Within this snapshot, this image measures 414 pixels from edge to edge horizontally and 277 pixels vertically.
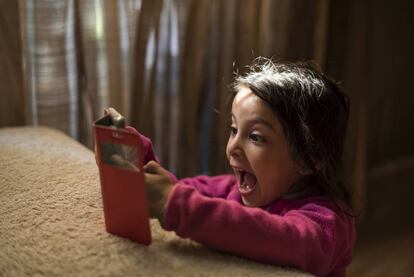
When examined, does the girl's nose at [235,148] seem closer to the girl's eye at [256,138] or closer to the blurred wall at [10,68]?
the girl's eye at [256,138]

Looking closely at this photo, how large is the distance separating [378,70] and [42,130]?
5.14ft

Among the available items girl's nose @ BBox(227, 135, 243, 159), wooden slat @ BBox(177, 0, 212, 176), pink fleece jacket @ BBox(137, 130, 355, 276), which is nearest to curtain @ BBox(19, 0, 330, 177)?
wooden slat @ BBox(177, 0, 212, 176)

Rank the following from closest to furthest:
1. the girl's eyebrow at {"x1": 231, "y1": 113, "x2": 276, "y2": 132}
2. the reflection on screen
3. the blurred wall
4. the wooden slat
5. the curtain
Answer: the reflection on screen, the girl's eyebrow at {"x1": 231, "y1": 113, "x2": 276, "y2": 132}, the blurred wall, the curtain, the wooden slat

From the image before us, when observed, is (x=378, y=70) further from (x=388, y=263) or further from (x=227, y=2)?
(x=227, y=2)

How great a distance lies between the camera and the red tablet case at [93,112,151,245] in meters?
0.63

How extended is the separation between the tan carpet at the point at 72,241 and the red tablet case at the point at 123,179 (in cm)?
3

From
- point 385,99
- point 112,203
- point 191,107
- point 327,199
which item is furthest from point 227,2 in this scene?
point 385,99

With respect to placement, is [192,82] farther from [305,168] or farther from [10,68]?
[305,168]

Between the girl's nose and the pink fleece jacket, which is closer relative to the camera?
the pink fleece jacket

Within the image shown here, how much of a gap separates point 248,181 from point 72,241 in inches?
13.6

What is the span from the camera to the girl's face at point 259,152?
825 mm

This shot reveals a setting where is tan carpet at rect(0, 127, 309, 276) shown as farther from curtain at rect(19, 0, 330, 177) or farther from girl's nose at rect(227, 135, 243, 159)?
curtain at rect(19, 0, 330, 177)

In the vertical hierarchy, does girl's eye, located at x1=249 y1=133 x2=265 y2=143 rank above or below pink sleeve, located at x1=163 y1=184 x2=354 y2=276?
above

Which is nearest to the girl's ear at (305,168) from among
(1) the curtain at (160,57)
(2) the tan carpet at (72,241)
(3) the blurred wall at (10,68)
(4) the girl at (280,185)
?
(4) the girl at (280,185)
